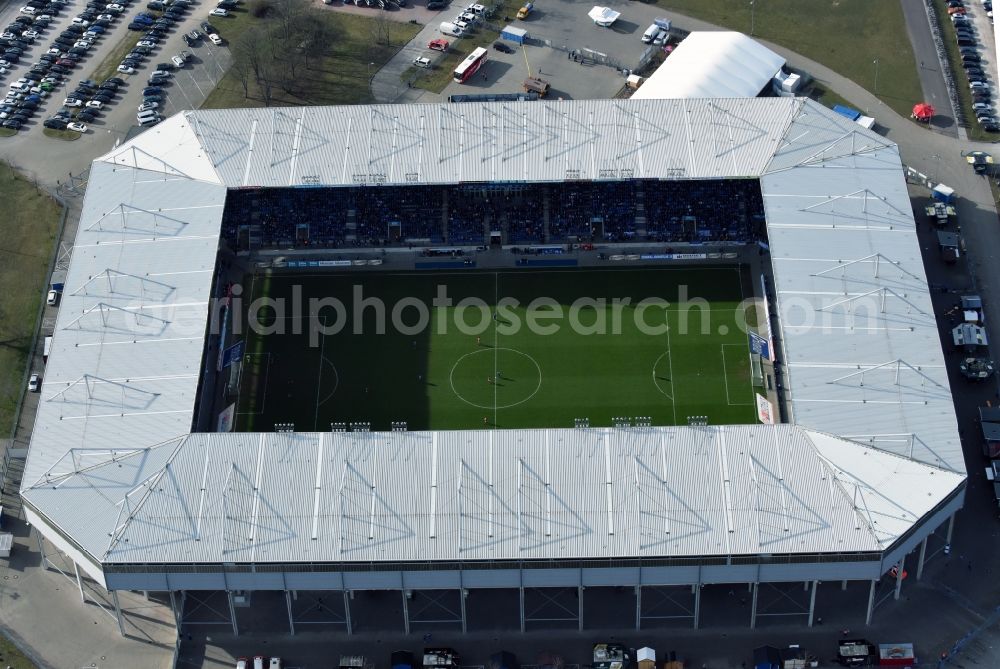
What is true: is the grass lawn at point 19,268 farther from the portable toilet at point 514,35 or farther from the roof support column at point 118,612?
the portable toilet at point 514,35

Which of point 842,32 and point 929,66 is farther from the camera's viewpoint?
point 842,32

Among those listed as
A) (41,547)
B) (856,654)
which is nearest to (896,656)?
(856,654)

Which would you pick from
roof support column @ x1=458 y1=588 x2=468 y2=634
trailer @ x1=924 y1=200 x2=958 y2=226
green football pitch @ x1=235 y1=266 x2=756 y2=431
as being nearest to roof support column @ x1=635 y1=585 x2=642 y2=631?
roof support column @ x1=458 y1=588 x2=468 y2=634

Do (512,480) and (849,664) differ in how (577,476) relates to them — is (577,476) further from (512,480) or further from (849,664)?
(849,664)

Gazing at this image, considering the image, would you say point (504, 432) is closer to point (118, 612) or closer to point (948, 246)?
point (118, 612)

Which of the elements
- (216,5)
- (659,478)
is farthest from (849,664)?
(216,5)

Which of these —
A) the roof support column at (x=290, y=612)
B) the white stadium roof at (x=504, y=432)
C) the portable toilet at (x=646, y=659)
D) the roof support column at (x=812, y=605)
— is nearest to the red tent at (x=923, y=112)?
the white stadium roof at (x=504, y=432)

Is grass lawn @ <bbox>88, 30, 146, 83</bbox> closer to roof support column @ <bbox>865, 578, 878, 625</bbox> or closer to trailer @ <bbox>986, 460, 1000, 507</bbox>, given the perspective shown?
roof support column @ <bbox>865, 578, 878, 625</bbox>
